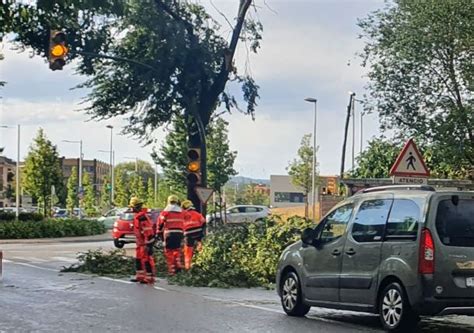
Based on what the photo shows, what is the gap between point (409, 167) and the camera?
15.1m

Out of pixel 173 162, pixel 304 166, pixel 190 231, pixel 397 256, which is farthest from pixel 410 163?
pixel 304 166

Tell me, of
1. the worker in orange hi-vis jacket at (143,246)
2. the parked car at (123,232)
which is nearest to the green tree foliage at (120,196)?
the parked car at (123,232)

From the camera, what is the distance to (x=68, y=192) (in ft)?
258

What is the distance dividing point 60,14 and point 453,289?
644 centimetres

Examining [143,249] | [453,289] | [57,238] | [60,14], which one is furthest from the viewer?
[57,238]

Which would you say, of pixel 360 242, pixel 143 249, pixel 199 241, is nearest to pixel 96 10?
pixel 360 242

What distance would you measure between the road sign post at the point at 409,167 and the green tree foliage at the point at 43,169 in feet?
136

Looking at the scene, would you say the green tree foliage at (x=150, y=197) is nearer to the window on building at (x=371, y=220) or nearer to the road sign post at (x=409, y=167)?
the road sign post at (x=409, y=167)

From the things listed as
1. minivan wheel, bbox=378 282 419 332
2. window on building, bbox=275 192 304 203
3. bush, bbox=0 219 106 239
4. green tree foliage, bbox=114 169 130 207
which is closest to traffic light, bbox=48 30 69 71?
minivan wheel, bbox=378 282 419 332

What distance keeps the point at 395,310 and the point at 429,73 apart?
15.2m

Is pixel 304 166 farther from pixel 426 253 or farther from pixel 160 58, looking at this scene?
pixel 426 253

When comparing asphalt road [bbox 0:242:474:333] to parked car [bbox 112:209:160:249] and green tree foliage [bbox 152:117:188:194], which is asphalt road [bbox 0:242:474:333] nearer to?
parked car [bbox 112:209:160:249]

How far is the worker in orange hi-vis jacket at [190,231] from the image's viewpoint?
20.0m

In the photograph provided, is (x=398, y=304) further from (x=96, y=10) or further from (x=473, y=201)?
(x=96, y=10)
